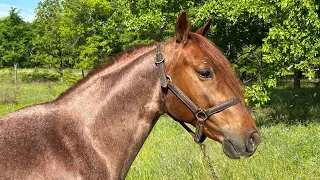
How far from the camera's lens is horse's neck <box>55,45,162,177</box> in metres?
2.51

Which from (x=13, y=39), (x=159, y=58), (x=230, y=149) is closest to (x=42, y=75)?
(x=13, y=39)

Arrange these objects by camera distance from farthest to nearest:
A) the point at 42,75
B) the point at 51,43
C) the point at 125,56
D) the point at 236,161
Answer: the point at 42,75, the point at 51,43, the point at 236,161, the point at 125,56

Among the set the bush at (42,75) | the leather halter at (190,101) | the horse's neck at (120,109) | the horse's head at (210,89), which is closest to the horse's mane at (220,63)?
the horse's head at (210,89)

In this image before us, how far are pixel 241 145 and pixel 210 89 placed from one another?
456 millimetres

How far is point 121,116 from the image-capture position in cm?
255

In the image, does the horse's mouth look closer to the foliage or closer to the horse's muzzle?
the horse's muzzle

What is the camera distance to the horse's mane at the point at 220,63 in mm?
2471

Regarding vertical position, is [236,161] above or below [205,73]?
below

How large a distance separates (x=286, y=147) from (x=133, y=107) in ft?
14.7

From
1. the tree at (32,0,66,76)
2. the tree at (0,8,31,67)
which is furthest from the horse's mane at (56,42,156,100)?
the tree at (0,8,31,67)

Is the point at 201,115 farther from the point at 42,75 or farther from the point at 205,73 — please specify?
the point at 42,75

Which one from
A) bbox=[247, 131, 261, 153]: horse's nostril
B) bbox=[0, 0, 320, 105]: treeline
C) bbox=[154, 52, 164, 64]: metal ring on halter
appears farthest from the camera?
bbox=[0, 0, 320, 105]: treeline

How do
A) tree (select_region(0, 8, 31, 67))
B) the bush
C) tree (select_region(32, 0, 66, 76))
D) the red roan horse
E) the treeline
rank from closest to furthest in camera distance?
the red roan horse → the treeline → tree (select_region(32, 0, 66, 76)) → the bush → tree (select_region(0, 8, 31, 67))

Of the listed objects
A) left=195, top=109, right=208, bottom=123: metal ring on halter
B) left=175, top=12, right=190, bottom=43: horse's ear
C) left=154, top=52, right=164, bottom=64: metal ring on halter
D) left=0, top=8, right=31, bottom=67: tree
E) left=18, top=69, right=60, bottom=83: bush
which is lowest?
left=18, top=69, right=60, bottom=83: bush
